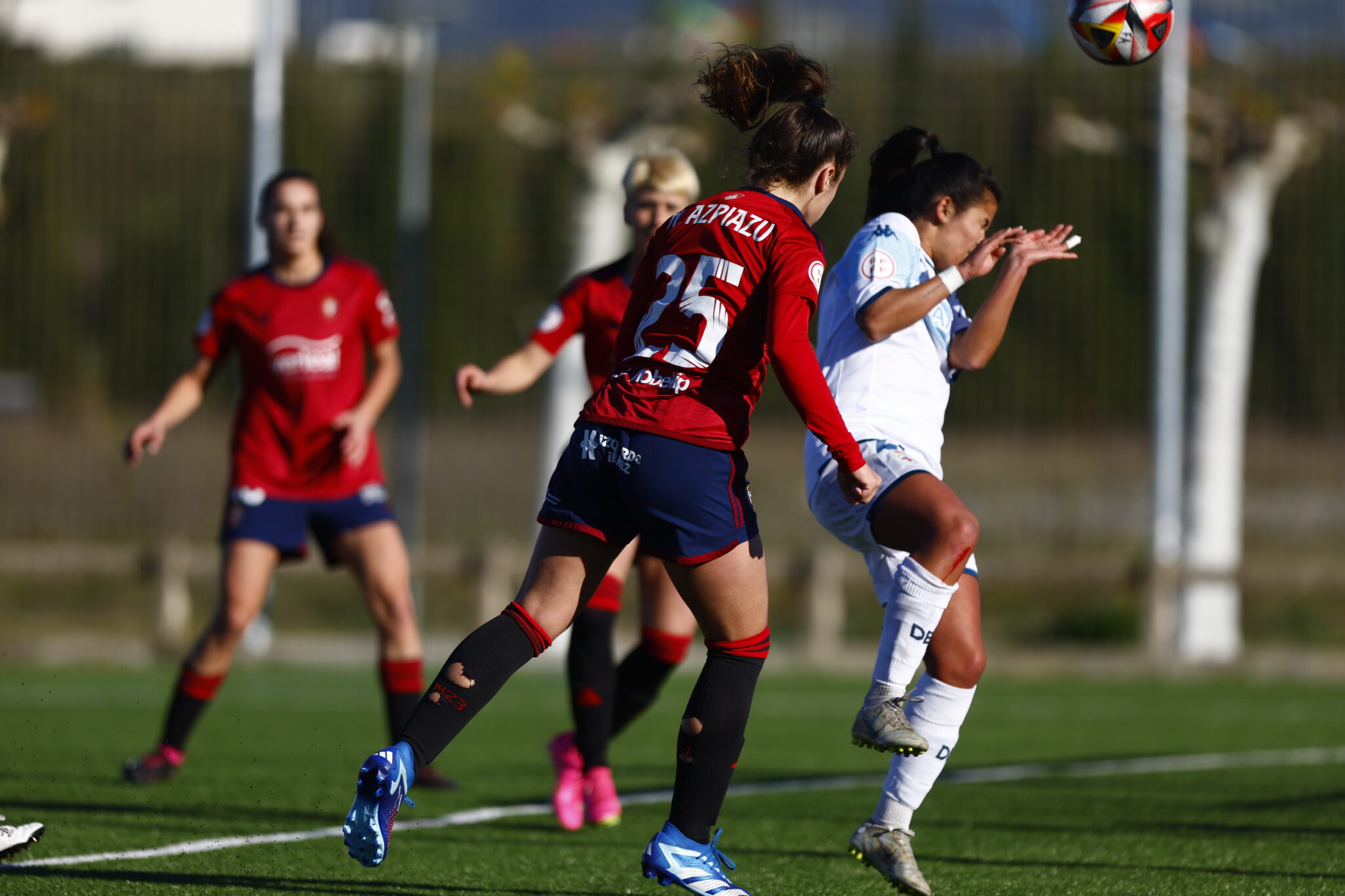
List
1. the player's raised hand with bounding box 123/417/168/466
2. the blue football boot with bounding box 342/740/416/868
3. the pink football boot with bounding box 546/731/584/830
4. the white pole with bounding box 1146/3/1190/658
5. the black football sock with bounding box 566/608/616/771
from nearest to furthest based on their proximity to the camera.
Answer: the blue football boot with bounding box 342/740/416/868, the pink football boot with bounding box 546/731/584/830, the black football sock with bounding box 566/608/616/771, the player's raised hand with bounding box 123/417/168/466, the white pole with bounding box 1146/3/1190/658

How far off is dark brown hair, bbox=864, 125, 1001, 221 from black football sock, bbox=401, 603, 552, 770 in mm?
1499

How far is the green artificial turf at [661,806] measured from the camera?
A: 409 cm

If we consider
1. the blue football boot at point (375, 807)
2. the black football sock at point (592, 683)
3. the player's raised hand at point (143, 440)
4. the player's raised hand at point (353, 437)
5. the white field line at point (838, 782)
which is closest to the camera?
the blue football boot at point (375, 807)

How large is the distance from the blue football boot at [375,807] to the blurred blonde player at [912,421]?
3.36 feet

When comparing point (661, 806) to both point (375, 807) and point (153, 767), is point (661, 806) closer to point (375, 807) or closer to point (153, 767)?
point (153, 767)

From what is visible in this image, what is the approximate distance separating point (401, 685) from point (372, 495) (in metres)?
0.70

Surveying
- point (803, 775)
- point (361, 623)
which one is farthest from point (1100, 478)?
point (803, 775)

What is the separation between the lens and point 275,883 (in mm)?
A: 3965

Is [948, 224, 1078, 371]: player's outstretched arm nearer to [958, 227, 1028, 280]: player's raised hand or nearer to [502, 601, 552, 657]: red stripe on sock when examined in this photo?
[958, 227, 1028, 280]: player's raised hand

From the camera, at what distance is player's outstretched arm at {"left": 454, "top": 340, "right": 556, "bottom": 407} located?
4.92 m

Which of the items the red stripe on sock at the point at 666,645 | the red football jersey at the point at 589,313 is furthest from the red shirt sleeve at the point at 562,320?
the red stripe on sock at the point at 666,645

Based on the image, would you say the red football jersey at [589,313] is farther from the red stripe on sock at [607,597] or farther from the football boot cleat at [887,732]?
the football boot cleat at [887,732]

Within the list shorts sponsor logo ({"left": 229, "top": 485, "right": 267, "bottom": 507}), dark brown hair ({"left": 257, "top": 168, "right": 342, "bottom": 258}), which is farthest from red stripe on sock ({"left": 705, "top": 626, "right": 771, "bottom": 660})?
dark brown hair ({"left": 257, "top": 168, "right": 342, "bottom": 258})

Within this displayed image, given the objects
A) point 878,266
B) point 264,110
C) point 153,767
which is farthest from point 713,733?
point 264,110
